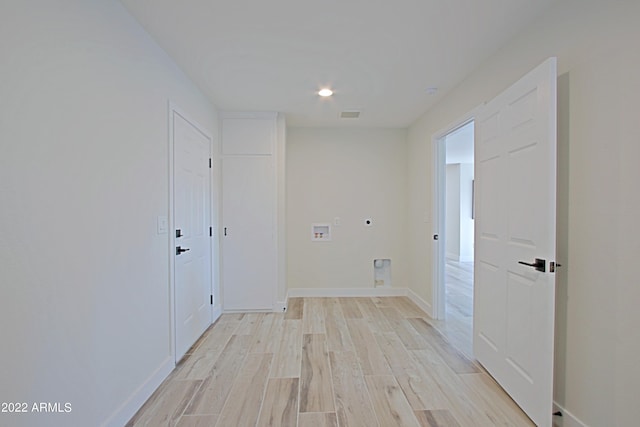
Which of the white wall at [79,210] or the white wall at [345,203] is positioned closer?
the white wall at [79,210]

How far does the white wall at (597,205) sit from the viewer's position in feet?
4.57

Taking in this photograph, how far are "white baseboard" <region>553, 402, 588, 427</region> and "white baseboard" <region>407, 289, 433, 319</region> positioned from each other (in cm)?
185

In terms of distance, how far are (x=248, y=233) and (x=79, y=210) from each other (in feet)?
7.85

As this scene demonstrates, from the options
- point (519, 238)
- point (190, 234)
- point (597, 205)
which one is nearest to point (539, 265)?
point (519, 238)

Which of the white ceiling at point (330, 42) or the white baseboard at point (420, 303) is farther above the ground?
the white ceiling at point (330, 42)

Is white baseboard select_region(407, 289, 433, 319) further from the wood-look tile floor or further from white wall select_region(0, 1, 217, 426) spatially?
white wall select_region(0, 1, 217, 426)

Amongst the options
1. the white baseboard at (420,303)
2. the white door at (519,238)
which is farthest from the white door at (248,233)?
the white door at (519,238)

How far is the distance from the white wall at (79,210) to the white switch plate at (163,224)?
0.22ft

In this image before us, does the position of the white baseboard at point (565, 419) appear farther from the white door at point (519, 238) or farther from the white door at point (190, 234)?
the white door at point (190, 234)

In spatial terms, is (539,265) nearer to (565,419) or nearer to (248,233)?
(565,419)

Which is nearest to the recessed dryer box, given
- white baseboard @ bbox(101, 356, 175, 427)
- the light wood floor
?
the light wood floor

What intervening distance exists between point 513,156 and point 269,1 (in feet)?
5.82

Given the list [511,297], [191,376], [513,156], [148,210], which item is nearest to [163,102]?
[148,210]

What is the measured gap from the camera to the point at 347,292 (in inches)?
179
